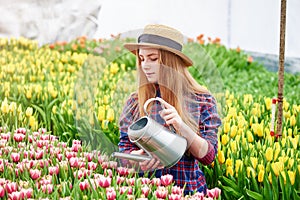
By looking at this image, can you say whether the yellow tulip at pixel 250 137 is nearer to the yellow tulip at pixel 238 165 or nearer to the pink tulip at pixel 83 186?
the yellow tulip at pixel 238 165

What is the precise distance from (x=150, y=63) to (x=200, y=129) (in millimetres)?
372

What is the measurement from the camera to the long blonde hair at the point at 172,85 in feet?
7.75

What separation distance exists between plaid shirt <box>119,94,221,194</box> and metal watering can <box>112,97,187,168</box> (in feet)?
0.22

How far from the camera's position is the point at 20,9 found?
9.36 metres

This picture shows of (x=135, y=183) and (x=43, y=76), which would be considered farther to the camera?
(x=43, y=76)

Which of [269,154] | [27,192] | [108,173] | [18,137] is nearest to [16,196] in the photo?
[27,192]

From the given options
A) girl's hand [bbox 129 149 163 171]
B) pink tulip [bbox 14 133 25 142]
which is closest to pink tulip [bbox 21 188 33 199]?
girl's hand [bbox 129 149 163 171]

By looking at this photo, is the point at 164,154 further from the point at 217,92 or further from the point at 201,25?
the point at 201,25

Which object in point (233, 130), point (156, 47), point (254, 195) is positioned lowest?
point (254, 195)

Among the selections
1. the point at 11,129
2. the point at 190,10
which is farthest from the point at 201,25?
the point at 11,129

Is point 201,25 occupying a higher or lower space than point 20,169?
higher

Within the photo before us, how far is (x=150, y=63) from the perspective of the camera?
2.34 m

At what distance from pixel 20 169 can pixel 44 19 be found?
7.47 m

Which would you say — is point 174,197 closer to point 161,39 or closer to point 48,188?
point 48,188
